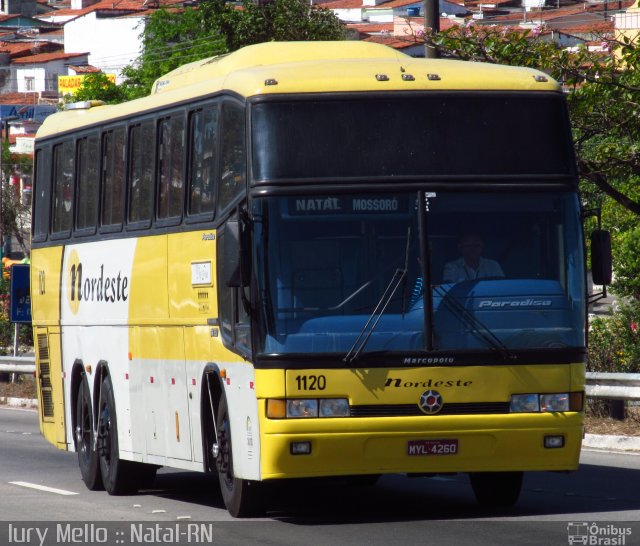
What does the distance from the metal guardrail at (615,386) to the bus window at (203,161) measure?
6827 mm

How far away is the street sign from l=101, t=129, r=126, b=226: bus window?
9.26 m

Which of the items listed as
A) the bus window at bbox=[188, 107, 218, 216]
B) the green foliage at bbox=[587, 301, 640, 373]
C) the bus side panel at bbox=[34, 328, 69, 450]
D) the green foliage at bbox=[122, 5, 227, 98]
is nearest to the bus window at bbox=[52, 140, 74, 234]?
the bus side panel at bbox=[34, 328, 69, 450]

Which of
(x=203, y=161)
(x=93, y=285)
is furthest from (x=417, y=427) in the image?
(x=93, y=285)

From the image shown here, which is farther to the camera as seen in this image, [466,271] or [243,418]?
[243,418]

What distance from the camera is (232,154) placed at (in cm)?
1165

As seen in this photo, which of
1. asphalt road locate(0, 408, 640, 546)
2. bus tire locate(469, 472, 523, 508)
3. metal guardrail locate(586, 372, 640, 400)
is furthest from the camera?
metal guardrail locate(586, 372, 640, 400)

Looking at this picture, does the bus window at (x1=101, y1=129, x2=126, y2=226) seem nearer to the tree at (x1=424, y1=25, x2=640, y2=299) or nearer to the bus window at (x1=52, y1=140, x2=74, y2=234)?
the bus window at (x1=52, y1=140, x2=74, y2=234)

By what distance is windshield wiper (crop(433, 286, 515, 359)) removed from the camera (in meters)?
11.0

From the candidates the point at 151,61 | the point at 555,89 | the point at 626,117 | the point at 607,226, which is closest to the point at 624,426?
the point at 626,117

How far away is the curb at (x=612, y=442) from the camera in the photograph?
1738 cm

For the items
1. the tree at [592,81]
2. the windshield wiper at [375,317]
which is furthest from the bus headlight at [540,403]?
the tree at [592,81]

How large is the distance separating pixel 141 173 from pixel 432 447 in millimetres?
4362

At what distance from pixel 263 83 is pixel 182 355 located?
2.64 meters

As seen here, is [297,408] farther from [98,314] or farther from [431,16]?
[431,16]
